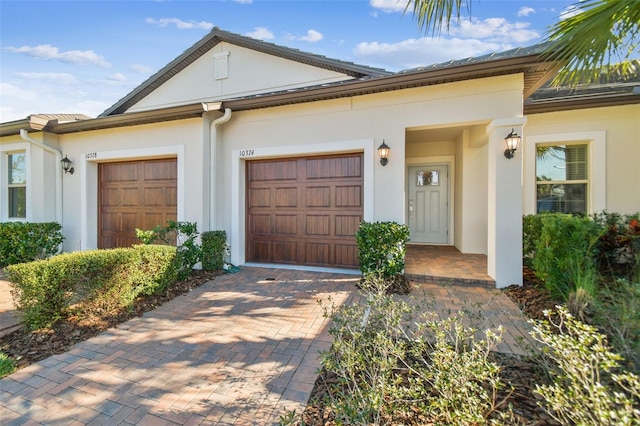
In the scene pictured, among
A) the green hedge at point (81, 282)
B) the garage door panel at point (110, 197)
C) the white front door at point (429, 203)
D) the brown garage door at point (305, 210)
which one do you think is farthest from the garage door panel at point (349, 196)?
the garage door panel at point (110, 197)

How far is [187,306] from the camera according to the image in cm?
404

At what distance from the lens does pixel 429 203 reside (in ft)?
27.3

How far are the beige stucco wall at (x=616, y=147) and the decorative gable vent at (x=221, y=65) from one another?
27.4 feet

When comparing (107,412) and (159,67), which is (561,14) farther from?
(159,67)

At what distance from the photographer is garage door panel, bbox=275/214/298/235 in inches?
245

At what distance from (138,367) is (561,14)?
18.2ft

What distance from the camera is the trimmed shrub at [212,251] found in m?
5.81

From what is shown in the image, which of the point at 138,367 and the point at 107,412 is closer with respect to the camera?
the point at 107,412

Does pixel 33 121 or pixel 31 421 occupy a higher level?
pixel 33 121

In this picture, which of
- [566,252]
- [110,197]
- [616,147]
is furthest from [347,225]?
[110,197]

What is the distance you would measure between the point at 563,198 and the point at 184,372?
26.2 ft

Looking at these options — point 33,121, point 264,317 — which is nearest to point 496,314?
point 264,317

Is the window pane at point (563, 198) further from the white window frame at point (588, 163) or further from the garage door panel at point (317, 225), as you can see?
the garage door panel at point (317, 225)

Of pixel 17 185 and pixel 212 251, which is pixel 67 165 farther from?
pixel 212 251
